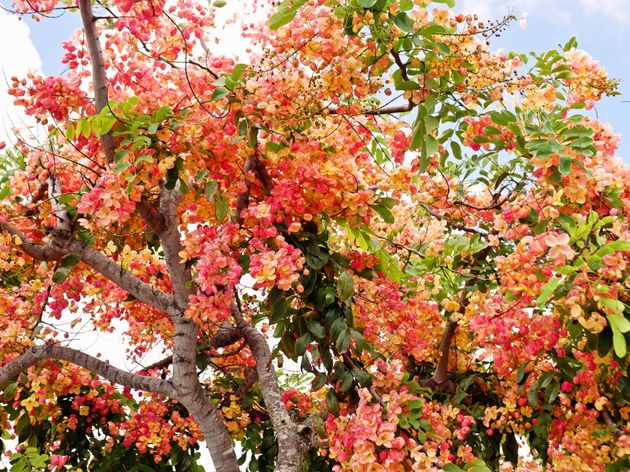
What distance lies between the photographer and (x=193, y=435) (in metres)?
5.09

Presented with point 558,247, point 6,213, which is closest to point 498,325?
point 558,247

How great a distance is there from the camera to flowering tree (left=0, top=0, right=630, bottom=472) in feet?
9.23

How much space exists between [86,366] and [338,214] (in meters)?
1.90

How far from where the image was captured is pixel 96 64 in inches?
128

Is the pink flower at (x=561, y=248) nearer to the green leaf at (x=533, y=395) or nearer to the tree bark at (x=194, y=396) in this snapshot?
the green leaf at (x=533, y=395)

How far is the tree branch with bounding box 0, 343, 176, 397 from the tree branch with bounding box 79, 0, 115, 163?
4.50 feet

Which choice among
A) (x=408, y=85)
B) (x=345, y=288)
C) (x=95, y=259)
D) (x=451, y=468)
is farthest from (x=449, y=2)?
(x=95, y=259)

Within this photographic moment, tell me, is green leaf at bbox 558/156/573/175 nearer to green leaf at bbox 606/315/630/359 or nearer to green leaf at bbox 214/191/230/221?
green leaf at bbox 606/315/630/359

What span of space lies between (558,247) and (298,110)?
4.21ft

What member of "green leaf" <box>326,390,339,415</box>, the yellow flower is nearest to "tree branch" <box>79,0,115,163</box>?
"green leaf" <box>326,390,339,415</box>

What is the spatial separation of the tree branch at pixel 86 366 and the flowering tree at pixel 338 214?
0.04 feet

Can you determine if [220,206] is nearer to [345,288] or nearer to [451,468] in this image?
[345,288]

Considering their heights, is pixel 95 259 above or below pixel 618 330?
above

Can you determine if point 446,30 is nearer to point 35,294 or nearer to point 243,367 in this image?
point 35,294
